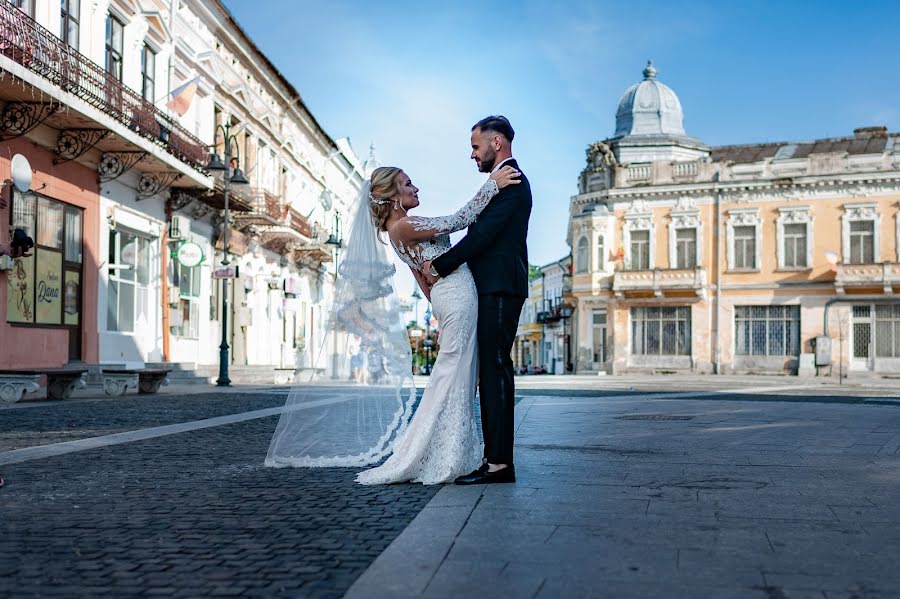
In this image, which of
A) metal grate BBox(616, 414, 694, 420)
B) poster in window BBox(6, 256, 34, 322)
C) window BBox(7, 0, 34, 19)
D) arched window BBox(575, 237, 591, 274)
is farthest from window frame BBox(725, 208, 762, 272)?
metal grate BBox(616, 414, 694, 420)

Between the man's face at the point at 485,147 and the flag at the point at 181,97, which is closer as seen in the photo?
the man's face at the point at 485,147

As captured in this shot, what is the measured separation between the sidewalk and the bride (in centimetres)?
42

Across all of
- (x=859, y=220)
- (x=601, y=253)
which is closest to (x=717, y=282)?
(x=601, y=253)

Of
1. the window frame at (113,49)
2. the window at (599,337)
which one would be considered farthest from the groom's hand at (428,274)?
the window at (599,337)

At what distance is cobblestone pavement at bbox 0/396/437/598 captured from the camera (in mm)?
3000

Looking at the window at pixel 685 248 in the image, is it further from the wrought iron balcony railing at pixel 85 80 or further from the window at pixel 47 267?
the window at pixel 47 267

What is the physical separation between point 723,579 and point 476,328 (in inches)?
106

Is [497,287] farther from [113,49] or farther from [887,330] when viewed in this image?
[887,330]

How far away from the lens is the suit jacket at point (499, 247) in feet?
17.3

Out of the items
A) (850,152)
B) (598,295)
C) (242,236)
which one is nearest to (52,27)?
(242,236)

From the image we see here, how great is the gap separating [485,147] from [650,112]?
46.9 m

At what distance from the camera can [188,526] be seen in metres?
3.96

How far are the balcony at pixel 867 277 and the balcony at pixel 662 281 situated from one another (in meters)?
5.88

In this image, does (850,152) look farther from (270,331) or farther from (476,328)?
(476,328)
